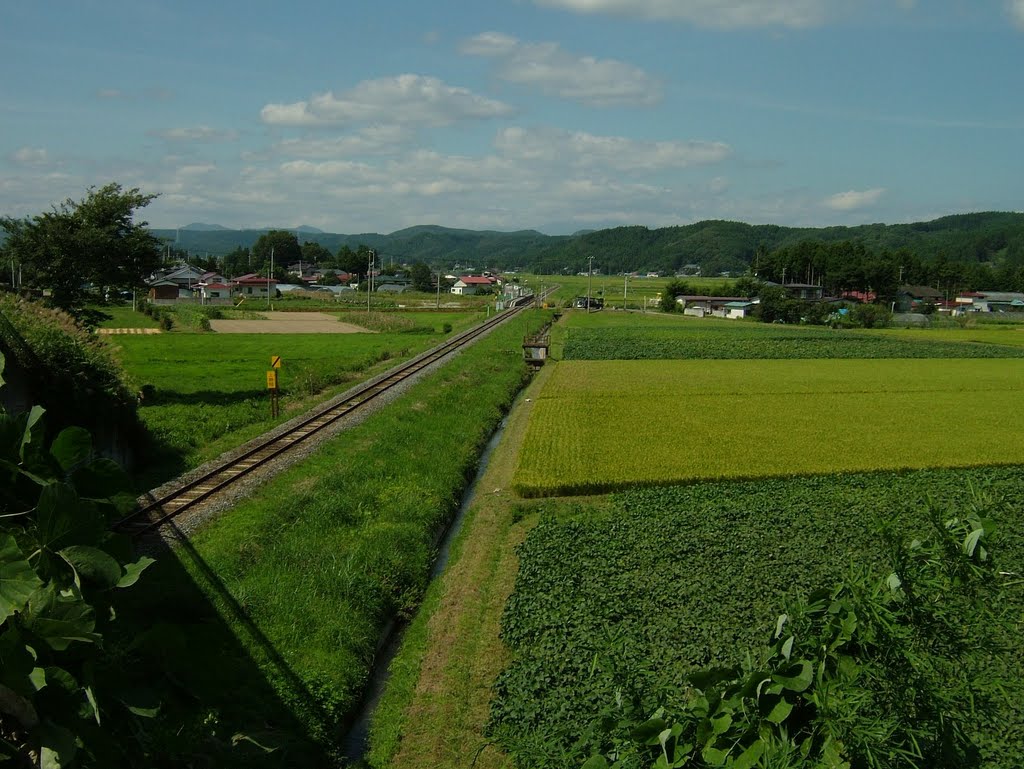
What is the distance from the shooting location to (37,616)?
1681mm

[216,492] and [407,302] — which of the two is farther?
[407,302]

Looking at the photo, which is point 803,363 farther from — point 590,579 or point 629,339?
point 590,579

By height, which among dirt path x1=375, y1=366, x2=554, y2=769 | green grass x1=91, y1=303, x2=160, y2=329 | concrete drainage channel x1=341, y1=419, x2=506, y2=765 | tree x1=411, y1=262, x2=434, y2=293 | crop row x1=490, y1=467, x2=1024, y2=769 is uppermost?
tree x1=411, y1=262, x2=434, y2=293

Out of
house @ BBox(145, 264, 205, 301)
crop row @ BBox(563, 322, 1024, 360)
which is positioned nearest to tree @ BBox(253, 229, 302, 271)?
house @ BBox(145, 264, 205, 301)

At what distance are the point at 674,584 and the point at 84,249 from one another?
23.7 metres

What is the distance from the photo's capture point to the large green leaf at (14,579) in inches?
63.3

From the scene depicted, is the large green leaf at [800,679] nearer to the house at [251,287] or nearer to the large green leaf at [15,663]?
the large green leaf at [15,663]

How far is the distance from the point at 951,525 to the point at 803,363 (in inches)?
1790

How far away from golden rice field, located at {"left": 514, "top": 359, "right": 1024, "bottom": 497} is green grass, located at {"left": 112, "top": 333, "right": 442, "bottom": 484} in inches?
341

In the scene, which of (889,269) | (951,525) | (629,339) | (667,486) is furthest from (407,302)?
(951,525)

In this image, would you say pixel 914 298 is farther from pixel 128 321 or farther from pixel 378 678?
pixel 378 678

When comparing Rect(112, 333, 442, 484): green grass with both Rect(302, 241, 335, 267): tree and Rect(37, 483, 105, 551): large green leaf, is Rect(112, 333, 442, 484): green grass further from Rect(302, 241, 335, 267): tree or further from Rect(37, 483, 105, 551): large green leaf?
Rect(302, 241, 335, 267): tree

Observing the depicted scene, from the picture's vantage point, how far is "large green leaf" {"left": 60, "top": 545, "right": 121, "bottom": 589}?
175 centimetres

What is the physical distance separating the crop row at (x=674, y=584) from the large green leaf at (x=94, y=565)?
4227 mm
